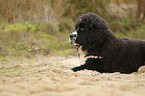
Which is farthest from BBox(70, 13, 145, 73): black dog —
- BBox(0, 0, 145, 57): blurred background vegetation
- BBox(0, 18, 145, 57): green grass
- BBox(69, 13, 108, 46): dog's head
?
→ BBox(0, 18, 145, 57): green grass

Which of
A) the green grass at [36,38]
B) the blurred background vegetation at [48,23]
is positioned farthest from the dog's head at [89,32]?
the green grass at [36,38]

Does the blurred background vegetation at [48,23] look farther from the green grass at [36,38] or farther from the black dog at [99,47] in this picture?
the black dog at [99,47]

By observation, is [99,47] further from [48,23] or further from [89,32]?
[48,23]

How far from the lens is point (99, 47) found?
159 inches

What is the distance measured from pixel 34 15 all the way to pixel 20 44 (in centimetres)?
260

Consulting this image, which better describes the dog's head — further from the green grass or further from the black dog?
the green grass

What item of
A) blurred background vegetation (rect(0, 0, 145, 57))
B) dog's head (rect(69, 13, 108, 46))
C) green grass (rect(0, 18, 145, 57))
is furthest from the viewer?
blurred background vegetation (rect(0, 0, 145, 57))

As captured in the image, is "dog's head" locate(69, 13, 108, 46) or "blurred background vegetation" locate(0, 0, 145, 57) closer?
"dog's head" locate(69, 13, 108, 46)

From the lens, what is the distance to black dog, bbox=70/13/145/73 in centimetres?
396

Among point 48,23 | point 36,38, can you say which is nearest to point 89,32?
point 36,38

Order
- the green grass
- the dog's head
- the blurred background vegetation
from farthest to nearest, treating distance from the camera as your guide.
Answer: the blurred background vegetation
the green grass
the dog's head

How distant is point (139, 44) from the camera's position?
14.4 ft

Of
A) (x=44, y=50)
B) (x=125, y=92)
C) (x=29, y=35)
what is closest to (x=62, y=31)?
(x=29, y=35)

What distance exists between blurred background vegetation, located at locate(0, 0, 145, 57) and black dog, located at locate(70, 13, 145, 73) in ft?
11.7
